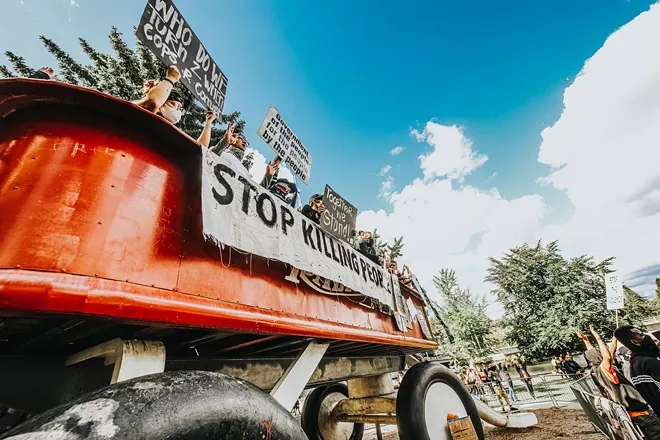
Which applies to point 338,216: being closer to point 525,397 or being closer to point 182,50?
point 182,50

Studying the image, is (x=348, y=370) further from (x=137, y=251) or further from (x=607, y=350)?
(x=607, y=350)

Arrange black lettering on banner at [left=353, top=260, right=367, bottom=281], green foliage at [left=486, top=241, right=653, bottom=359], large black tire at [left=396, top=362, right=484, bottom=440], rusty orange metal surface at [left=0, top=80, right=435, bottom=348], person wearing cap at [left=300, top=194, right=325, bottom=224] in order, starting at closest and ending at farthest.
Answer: rusty orange metal surface at [left=0, top=80, right=435, bottom=348]
large black tire at [left=396, top=362, right=484, bottom=440]
black lettering on banner at [left=353, top=260, right=367, bottom=281]
person wearing cap at [left=300, top=194, right=325, bottom=224]
green foliage at [left=486, top=241, right=653, bottom=359]

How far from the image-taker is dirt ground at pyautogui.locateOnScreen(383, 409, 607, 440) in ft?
22.6

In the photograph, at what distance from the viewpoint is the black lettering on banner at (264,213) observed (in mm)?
2590

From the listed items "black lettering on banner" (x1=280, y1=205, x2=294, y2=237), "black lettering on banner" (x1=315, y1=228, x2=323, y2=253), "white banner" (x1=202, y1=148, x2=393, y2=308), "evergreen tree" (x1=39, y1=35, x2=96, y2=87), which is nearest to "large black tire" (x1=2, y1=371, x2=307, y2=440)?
"white banner" (x1=202, y1=148, x2=393, y2=308)

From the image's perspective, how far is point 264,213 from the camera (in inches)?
104

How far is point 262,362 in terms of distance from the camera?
3254 millimetres

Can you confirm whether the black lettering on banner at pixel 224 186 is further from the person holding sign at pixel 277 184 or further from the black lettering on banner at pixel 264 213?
the person holding sign at pixel 277 184

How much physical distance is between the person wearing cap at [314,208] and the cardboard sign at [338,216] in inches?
22.7

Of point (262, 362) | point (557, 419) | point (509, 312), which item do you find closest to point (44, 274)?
point (262, 362)

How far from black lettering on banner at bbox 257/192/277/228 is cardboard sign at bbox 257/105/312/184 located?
1.92 meters

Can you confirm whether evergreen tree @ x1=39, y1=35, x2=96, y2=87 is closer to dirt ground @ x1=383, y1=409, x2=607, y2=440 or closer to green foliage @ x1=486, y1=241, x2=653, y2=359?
dirt ground @ x1=383, y1=409, x2=607, y2=440

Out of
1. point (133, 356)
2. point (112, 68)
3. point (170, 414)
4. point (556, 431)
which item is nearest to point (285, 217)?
point (133, 356)

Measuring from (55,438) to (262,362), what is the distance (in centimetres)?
253
